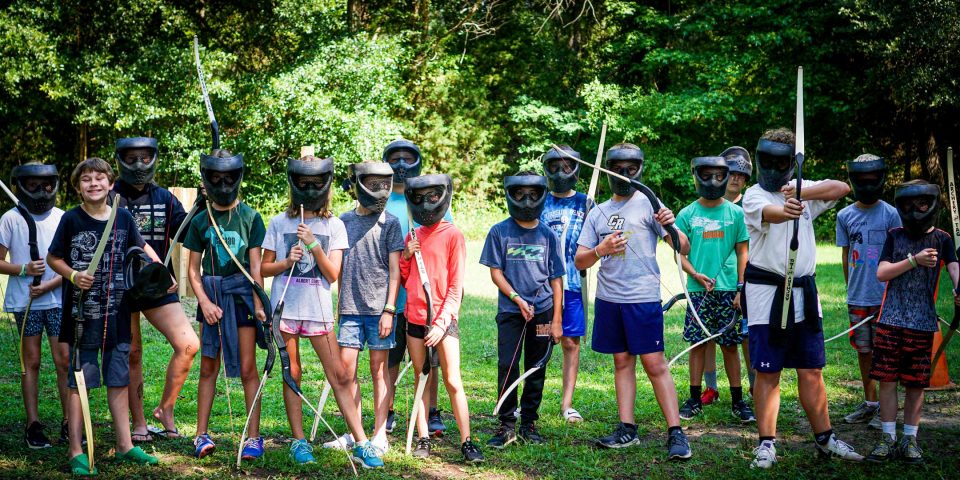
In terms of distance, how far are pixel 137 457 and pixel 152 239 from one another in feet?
5.16

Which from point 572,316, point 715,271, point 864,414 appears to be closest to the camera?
point 864,414

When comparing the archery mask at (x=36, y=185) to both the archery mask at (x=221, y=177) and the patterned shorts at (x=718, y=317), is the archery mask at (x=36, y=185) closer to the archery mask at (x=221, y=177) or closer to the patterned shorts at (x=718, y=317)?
the archery mask at (x=221, y=177)

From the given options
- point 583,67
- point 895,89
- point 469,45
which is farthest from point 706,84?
point 469,45

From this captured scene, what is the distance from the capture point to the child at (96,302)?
5.35 metres

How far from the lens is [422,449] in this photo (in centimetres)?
567

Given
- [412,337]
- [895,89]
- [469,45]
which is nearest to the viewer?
[412,337]

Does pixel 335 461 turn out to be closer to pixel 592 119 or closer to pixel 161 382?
pixel 161 382

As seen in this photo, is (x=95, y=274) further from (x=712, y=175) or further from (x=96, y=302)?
(x=712, y=175)

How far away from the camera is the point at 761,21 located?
2677 cm

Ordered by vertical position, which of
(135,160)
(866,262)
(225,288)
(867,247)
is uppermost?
(135,160)

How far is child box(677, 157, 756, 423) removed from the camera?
6777 mm

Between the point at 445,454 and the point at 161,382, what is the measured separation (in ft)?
12.4

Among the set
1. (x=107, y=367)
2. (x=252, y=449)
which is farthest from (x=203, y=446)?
(x=107, y=367)

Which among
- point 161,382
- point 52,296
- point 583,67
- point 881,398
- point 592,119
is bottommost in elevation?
point 161,382
